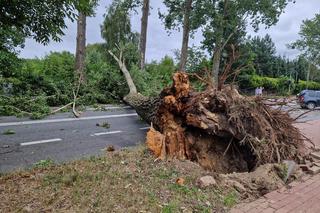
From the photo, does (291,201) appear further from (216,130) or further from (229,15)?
(229,15)

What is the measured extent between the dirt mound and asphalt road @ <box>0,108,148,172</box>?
1.57 m

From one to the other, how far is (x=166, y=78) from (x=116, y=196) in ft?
47.0

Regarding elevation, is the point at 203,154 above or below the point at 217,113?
below

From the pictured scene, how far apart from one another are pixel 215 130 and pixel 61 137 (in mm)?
3691

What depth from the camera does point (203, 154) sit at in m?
4.95

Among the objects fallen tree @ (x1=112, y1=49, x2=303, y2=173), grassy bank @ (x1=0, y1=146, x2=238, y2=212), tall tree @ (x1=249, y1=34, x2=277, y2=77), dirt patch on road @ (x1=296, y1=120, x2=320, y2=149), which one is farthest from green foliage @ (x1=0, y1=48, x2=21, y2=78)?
tall tree @ (x1=249, y1=34, x2=277, y2=77)

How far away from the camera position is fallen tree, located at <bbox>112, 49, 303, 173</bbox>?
4.59 metres

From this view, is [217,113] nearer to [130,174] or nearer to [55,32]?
[130,174]

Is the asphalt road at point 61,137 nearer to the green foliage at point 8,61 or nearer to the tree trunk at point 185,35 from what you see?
the green foliage at point 8,61

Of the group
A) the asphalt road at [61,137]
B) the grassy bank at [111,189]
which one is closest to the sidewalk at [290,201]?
the grassy bank at [111,189]

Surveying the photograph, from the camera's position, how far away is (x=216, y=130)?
14.9 feet

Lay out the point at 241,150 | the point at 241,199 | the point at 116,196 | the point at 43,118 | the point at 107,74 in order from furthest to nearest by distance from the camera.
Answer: the point at 107,74 < the point at 43,118 < the point at 241,150 < the point at 241,199 < the point at 116,196

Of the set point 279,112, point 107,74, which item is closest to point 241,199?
point 279,112

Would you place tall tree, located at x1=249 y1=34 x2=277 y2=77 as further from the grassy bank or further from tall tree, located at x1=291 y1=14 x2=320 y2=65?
the grassy bank
